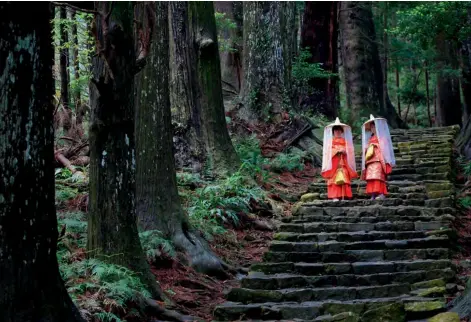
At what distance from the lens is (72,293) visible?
686cm

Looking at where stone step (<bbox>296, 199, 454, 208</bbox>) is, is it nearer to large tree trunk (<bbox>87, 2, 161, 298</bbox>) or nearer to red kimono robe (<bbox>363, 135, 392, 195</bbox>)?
red kimono robe (<bbox>363, 135, 392, 195</bbox>)

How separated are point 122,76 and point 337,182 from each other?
235 inches

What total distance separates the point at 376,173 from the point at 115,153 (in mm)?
6073

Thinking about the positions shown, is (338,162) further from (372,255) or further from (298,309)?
(298,309)

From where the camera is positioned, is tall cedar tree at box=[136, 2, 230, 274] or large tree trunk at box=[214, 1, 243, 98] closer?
tall cedar tree at box=[136, 2, 230, 274]

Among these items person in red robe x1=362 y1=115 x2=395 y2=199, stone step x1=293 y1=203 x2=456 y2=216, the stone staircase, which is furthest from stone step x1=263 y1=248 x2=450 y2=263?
person in red robe x1=362 y1=115 x2=395 y2=199

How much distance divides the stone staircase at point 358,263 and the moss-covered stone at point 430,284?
12 mm

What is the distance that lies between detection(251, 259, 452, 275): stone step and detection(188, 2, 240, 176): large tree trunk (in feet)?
14.6

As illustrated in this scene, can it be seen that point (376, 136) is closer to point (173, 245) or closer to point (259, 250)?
point (259, 250)

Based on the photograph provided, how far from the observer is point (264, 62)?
17.0m

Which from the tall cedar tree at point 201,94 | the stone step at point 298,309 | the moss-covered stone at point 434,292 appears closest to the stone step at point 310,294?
the stone step at point 298,309

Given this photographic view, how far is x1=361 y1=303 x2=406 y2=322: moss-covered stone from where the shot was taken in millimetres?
6602

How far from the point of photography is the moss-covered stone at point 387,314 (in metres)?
6.60

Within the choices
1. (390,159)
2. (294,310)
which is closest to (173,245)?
(294,310)
